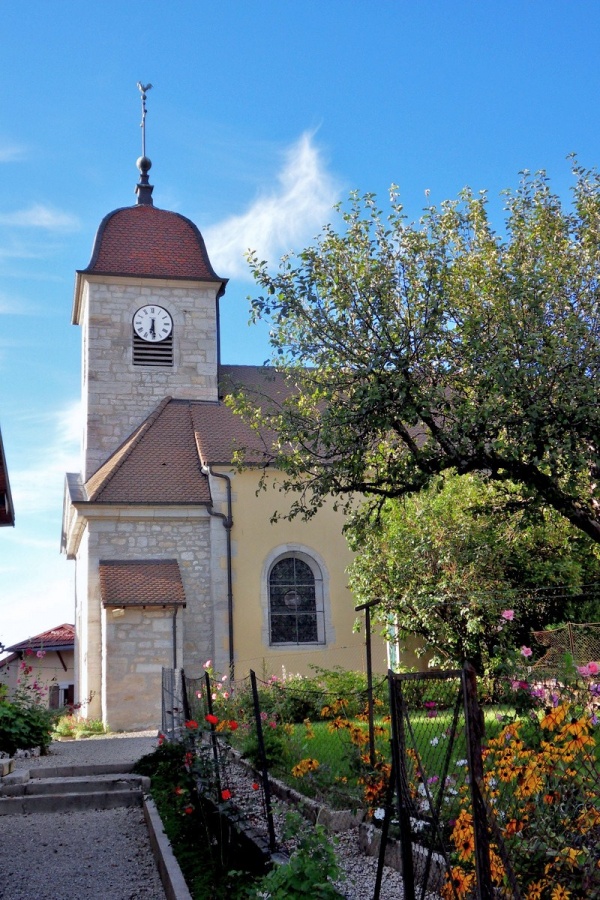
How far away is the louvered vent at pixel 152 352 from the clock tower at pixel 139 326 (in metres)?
0.03

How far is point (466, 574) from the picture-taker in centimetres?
1623

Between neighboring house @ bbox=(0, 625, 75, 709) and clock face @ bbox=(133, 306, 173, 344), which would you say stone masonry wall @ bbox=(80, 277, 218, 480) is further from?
neighboring house @ bbox=(0, 625, 75, 709)

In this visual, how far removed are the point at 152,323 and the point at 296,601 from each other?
26.8 feet

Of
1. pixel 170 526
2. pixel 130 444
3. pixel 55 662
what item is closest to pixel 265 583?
pixel 170 526

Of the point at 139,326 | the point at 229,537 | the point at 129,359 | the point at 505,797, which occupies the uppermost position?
the point at 139,326

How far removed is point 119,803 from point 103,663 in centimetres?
747

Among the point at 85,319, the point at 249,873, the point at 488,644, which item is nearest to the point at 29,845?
the point at 249,873

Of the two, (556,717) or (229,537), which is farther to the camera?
(229,537)

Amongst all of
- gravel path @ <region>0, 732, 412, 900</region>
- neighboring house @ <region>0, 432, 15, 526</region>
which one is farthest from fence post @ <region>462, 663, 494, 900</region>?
neighboring house @ <region>0, 432, 15, 526</region>

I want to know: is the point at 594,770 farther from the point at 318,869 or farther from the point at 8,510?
the point at 8,510

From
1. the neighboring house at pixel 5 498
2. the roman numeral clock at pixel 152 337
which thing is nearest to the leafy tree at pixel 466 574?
the neighboring house at pixel 5 498

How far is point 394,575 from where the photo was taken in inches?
654

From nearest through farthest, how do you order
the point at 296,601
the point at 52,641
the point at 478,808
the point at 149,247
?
the point at 478,808 < the point at 296,601 < the point at 149,247 < the point at 52,641

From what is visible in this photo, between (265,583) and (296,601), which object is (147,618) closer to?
(265,583)
